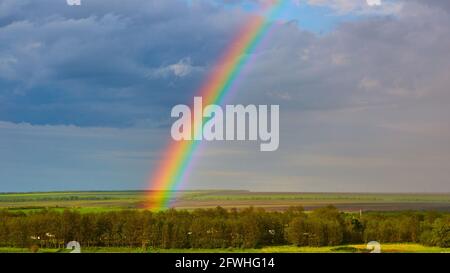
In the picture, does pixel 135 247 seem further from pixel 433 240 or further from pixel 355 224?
pixel 433 240

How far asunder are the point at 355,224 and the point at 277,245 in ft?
4.36

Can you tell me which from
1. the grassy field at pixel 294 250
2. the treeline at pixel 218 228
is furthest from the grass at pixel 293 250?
the treeline at pixel 218 228

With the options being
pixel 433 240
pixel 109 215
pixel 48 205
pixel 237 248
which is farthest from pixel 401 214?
pixel 48 205

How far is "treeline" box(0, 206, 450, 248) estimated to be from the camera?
8.41m

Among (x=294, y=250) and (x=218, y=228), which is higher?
(x=218, y=228)

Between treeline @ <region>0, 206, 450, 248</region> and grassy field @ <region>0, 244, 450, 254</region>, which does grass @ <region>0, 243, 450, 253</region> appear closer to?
grassy field @ <region>0, 244, 450, 254</region>

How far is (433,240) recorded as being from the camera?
Answer: 8531 mm

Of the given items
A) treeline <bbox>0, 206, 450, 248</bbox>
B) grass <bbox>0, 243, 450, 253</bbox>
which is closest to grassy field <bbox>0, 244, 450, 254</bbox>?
grass <bbox>0, 243, 450, 253</bbox>

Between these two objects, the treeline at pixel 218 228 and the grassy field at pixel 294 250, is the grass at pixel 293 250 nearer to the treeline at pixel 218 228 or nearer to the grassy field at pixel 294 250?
the grassy field at pixel 294 250

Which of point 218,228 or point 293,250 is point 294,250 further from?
point 218,228

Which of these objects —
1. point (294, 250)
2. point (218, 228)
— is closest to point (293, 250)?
point (294, 250)

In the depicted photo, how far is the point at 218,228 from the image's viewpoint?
871 centimetres

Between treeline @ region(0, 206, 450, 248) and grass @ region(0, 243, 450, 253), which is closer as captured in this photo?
grass @ region(0, 243, 450, 253)

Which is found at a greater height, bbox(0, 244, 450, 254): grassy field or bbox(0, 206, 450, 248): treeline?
bbox(0, 206, 450, 248): treeline
